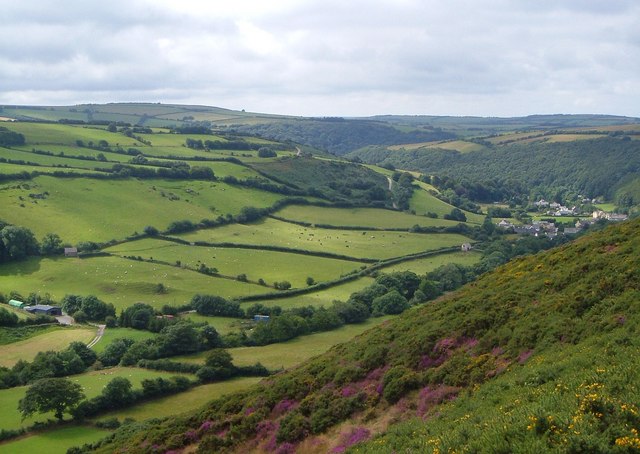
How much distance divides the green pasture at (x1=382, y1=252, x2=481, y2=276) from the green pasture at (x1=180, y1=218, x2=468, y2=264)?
478 cm

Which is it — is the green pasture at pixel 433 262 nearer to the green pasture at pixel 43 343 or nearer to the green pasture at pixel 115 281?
the green pasture at pixel 115 281

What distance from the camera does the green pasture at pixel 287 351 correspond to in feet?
229

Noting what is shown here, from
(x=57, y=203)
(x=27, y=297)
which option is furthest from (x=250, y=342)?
(x=57, y=203)

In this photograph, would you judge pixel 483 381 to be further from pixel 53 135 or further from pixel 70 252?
pixel 53 135

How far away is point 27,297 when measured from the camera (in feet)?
314

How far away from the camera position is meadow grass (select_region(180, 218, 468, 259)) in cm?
12888

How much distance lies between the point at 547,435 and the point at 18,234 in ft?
363

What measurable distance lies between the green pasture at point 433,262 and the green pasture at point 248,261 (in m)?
8.17

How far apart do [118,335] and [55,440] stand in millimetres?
29711

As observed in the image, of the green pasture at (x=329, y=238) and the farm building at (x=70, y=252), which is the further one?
the green pasture at (x=329, y=238)

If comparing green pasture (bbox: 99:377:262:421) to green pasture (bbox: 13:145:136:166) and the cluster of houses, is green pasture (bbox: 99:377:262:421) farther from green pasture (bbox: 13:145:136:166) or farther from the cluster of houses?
green pasture (bbox: 13:145:136:166)

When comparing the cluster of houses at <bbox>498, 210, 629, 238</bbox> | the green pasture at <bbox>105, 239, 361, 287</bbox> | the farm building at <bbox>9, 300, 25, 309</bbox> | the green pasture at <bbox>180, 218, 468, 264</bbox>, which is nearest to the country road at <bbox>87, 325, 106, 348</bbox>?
the farm building at <bbox>9, 300, 25, 309</bbox>

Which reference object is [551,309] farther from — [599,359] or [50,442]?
[50,442]

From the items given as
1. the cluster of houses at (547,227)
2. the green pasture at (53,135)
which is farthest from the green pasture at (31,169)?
the cluster of houses at (547,227)
